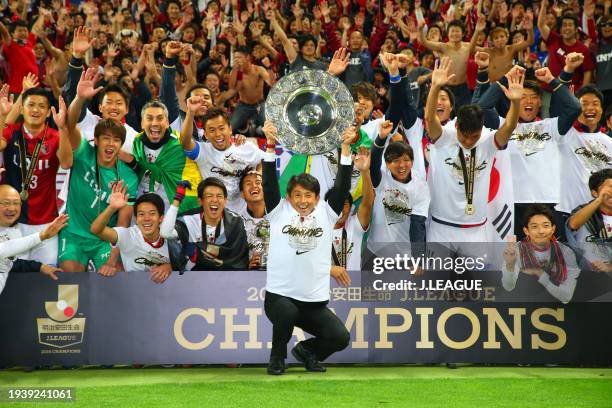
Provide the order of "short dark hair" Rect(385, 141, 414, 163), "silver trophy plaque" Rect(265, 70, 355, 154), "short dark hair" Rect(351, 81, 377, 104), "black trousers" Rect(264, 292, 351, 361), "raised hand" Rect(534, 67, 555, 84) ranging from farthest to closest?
"short dark hair" Rect(351, 81, 377, 104), "raised hand" Rect(534, 67, 555, 84), "short dark hair" Rect(385, 141, 414, 163), "silver trophy plaque" Rect(265, 70, 355, 154), "black trousers" Rect(264, 292, 351, 361)

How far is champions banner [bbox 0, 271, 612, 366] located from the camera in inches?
311

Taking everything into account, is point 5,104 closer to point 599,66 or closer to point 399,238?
point 399,238

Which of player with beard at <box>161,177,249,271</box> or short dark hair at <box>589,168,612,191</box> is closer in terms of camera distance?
player with beard at <box>161,177,249,271</box>

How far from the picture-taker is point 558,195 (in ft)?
29.6

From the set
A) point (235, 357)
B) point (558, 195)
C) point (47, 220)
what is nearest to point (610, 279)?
point (558, 195)

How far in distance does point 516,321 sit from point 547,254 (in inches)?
24.5

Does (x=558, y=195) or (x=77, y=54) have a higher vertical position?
(x=77, y=54)

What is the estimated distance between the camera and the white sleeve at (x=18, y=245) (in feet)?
25.3

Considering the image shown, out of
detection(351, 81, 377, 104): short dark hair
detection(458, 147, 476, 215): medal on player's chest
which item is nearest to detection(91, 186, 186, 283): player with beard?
detection(351, 81, 377, 104): short dark hair

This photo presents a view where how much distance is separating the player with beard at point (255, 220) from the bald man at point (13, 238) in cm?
164

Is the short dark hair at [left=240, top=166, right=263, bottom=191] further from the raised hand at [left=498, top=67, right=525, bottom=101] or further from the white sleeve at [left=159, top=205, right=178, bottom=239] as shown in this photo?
the raised hand at [left=498, top=67, right=525, bottom=101]

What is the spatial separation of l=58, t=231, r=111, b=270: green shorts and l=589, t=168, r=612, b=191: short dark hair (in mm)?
4332

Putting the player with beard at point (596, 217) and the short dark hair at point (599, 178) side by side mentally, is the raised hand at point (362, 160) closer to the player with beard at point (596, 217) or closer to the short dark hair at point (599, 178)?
the player with beard at point (596, 217)

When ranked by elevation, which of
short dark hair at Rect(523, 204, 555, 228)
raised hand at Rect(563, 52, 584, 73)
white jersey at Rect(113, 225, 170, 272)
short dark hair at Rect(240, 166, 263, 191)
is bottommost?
white jersey at Rect(113, 225, 170, 272)
